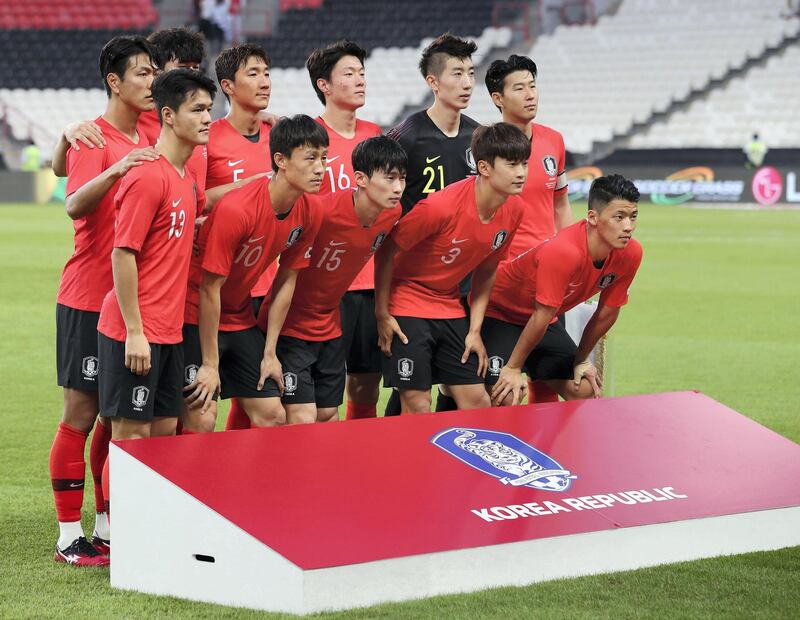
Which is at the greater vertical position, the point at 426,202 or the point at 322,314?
the point at 426,202

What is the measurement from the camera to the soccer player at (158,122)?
4586 millimetres

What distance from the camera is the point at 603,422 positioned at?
4.91 m

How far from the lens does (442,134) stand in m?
5.81

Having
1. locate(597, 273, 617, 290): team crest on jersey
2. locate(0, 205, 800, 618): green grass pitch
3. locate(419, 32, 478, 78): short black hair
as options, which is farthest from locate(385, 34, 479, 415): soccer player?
locate(0, 205, 800, 618): green grass pitch

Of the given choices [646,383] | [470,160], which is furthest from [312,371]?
[646,383]

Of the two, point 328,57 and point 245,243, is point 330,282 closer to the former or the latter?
point 245,243

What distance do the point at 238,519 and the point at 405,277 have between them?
1975 mm

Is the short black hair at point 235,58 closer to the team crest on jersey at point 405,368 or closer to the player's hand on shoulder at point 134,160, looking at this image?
the player's hand on shoulder at point 134,160

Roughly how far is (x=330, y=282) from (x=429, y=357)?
58 centimetres

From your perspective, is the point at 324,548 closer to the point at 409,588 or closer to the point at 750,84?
A: the point at 409,588

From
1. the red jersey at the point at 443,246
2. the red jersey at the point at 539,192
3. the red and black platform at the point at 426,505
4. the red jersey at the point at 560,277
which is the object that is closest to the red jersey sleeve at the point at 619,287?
the red jersey at the point at 560,277

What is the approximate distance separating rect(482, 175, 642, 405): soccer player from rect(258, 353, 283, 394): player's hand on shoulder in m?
1.03

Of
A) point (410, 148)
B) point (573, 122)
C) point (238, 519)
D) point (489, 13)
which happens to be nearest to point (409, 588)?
point (238, 519)

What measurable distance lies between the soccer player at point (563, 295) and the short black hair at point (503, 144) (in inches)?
13.8
